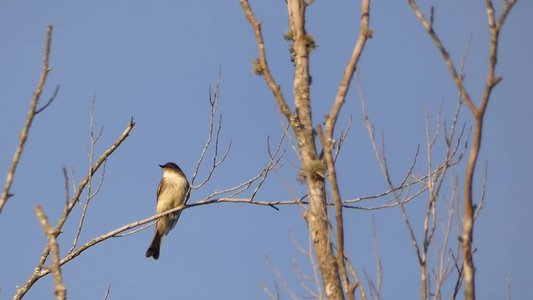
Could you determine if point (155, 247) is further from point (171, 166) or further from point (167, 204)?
point (171, 166)

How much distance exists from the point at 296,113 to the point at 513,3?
1.90 meters

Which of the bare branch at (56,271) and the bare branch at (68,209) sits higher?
the bare branch at (68,209)

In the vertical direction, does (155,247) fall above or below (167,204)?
below

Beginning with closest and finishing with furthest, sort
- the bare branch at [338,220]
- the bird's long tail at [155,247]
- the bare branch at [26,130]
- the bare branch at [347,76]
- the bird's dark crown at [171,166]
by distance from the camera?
the bare branch at [26,130] → the bare branch at [338,220] → the bare branch at [347,76] → the bird's long tail at [155,247] → the bird's dark crown at [171,166]

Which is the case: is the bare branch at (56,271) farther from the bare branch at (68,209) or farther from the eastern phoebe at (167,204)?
the eastern phoebe at (167,204)

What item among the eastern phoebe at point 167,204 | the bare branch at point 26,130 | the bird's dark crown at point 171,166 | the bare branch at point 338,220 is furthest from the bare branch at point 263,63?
the bird's dark crown at point 171,166

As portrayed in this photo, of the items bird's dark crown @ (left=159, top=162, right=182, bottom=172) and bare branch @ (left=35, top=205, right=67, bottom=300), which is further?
bird's dark crown @ (left=159, top=162, right=182, bottom=172)

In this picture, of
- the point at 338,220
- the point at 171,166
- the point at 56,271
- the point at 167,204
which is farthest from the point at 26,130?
the point at 171,166

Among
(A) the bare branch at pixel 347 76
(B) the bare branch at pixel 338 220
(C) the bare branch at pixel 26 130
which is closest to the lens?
(C) the bare branch at pixel 26 130

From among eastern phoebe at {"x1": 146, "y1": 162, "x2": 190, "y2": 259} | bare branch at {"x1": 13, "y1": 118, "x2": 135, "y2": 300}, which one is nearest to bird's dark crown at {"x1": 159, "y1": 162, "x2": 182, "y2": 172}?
eastern phoebe at {"x1": 146, "y1": 162, "x2": 190, "y2": 259}

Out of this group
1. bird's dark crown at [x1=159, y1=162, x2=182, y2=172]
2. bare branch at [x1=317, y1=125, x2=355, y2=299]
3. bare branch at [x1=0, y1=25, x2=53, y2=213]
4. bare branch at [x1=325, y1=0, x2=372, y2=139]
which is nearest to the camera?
bare branch at [x1=0, y1=25, x2=53, y2=213]

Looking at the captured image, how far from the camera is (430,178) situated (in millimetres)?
5379

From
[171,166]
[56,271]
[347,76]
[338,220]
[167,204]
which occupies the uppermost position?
[171,166]

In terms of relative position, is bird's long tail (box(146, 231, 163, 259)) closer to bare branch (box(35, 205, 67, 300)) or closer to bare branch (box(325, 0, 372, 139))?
bare branch (box(325, 0, 372, 139))
